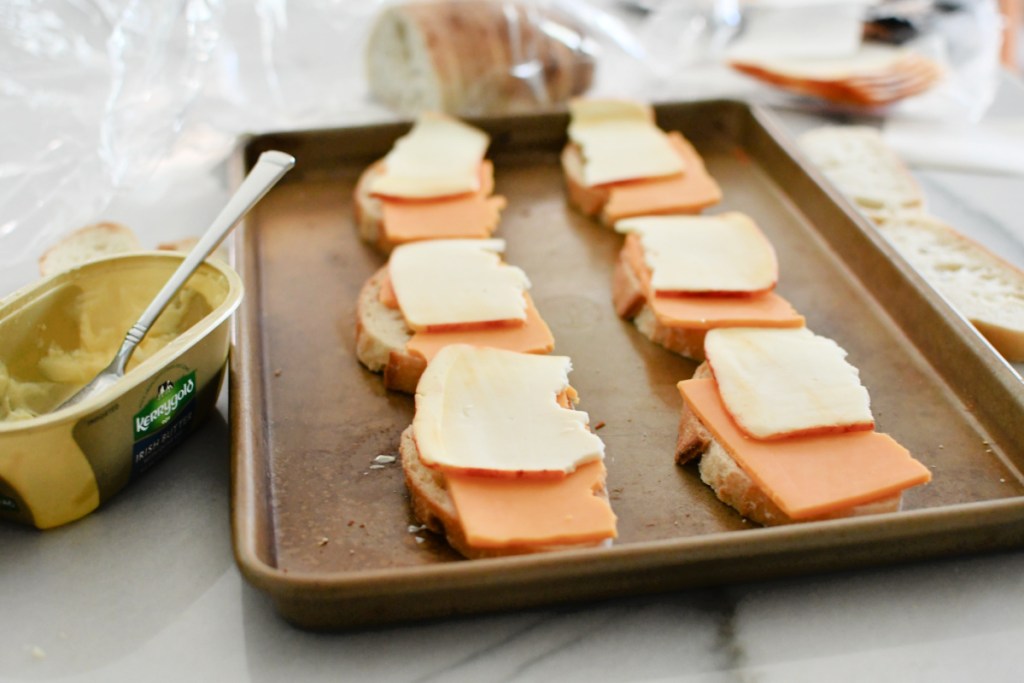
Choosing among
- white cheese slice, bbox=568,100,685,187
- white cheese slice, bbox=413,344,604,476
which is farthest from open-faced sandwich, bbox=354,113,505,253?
white cheese slice, bbox=413,344,604,476

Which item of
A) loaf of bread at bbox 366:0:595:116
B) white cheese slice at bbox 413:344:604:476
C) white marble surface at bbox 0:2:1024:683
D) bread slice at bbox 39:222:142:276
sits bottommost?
white marble surface at bbox 0:2:1024:683

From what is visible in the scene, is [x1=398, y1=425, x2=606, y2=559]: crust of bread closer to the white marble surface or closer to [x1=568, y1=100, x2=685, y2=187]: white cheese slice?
the white marble surface

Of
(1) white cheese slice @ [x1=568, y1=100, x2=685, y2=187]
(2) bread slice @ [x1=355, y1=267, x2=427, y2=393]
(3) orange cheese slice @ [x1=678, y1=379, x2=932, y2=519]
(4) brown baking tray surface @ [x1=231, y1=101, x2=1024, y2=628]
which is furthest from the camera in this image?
(1) white cheese slice @ [x1=568, y1=100, x2=685, y2=187]

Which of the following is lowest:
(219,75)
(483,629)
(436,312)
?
(483,629)

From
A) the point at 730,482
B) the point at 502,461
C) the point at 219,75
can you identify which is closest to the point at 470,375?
the point at 502,461

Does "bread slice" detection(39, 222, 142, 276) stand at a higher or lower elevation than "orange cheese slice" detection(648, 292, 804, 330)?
higher

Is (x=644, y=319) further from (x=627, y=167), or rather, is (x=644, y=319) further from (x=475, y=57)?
(x=475, y=57)

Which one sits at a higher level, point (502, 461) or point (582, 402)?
point (502, 461)

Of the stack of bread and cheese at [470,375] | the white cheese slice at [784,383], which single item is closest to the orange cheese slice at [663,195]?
the stack of bread and cheese at [470,375]
